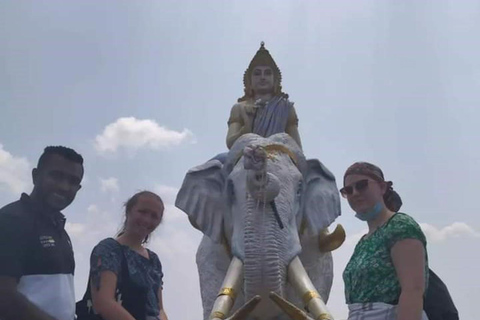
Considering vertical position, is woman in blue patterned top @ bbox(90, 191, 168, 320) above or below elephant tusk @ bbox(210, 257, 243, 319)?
below

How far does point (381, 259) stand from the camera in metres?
2.55

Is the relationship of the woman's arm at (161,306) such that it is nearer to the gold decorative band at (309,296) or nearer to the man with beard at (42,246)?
the man with beard at (42,246)

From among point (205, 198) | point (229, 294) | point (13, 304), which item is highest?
point (205, 198)

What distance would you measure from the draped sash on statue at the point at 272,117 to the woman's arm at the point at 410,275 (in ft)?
12.5

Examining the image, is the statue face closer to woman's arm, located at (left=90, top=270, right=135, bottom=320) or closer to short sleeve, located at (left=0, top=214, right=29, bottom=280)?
woman's arm, located at (left=90, top=270, right=135, bottom=320)

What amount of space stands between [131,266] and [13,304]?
828mm

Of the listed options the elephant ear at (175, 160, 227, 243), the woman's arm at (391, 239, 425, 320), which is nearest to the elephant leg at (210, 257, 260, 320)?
the elephant ear at (175, 160, 227, 243)

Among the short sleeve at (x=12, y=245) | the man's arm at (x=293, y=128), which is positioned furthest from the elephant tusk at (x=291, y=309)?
the man's arm at (x=293, y=128)

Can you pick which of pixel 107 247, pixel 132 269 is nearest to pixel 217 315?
pixel 132 269

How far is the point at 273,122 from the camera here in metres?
6.33

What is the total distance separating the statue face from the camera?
6.82 m

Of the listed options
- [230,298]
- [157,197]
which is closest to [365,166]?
[157,197]

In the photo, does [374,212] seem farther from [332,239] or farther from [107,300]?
[332,239]

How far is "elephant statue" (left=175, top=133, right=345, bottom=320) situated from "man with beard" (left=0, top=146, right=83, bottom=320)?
170cm
